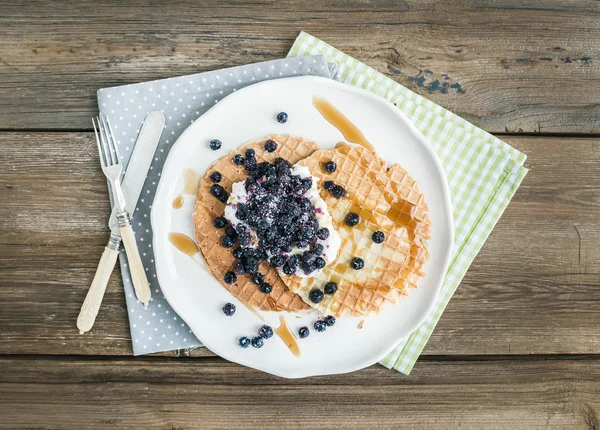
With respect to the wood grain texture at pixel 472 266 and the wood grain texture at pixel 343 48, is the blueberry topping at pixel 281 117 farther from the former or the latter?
the wood grain texture at pixel 472 266

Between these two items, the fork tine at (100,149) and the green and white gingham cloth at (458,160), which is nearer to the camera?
the fork tine at (100,149)

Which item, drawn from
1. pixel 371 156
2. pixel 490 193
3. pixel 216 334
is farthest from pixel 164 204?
pixel 490 193

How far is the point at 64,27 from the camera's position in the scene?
2416mm

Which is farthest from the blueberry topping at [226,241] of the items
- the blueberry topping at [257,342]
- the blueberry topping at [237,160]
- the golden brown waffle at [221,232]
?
the blueberry topping at [257,342]

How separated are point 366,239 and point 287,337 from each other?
0.57 meters

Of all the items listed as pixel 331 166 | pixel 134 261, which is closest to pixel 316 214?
pixel 331 166

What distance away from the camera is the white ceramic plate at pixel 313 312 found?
2309mm

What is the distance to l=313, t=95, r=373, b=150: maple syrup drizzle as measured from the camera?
2336 millimetres

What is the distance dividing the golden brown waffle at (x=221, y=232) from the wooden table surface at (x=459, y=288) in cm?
41

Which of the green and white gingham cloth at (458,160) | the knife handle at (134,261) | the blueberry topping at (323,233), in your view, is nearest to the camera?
the blueberry topping at (323,233)

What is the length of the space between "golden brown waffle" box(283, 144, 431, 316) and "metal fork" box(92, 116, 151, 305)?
2.23 feet

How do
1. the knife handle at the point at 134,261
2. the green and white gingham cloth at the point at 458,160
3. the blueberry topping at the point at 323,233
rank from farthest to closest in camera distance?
the green and white gingham cloth at the point at 458,160 < the knife handle at the point at 134,261 < the blueberry topping at the point at 323,233

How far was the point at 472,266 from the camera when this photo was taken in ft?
8.20

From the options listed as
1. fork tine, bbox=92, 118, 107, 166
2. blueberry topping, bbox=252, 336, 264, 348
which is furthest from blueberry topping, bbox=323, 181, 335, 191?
fork tine, bbox=92, 118, 107, 166
